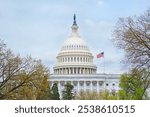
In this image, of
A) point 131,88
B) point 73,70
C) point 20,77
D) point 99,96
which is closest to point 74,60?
point 73,70

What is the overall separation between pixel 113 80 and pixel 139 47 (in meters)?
141

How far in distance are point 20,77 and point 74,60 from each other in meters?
136

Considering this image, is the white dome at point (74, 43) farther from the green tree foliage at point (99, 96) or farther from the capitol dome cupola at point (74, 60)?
the green tree foliage at point (99, 96)

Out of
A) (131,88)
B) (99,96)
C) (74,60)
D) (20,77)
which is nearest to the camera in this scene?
(20,77)

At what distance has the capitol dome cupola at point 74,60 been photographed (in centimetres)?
16700

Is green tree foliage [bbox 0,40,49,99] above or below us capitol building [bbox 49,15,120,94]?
below

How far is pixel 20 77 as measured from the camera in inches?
1299

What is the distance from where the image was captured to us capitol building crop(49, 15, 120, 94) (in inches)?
6363

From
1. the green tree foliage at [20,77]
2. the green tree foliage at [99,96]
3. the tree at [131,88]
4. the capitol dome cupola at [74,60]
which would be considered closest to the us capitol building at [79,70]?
the capitol dome cupola at [74,60]

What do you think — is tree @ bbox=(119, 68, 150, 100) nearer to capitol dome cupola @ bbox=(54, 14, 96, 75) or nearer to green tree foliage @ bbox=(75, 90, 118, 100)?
green tree foliage @ bbox=(75, 90, 118, 100)

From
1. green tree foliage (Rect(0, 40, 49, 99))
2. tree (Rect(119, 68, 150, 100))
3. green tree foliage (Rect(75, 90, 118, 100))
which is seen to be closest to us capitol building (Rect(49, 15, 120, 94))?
green tree foliage (Rect(75, 90, 118, 100))

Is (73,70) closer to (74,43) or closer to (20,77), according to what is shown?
(74,43)

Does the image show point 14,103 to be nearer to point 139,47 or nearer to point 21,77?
point 139,47

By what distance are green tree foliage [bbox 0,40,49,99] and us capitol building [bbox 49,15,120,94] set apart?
12365 cm
